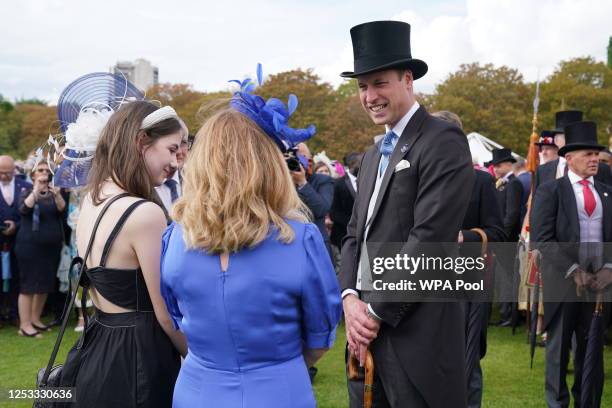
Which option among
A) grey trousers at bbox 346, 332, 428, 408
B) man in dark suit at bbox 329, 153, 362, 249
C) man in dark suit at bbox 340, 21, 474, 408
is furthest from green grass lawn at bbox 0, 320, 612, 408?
man in dark suit at bbox 340, 21, 474, 408

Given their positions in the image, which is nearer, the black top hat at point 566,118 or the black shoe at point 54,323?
the black top hat at point 566,118

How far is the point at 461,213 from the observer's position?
10.0 ft

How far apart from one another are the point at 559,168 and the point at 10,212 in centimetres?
734

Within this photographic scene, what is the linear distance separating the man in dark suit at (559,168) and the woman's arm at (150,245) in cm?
495

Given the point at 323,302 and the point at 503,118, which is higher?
the point at 503,118

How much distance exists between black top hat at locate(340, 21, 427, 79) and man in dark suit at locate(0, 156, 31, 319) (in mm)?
7329

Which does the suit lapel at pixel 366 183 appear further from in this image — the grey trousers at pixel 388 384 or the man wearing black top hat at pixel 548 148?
the man wearing black top hat at pixel 548 148

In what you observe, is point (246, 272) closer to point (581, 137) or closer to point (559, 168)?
point (581, 137)

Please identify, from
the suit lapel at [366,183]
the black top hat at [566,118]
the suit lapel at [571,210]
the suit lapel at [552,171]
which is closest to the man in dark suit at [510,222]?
the black top hat at [566,118]

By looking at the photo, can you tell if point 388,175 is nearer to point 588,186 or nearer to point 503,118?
point 588,186

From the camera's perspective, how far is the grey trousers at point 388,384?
9.81 feet

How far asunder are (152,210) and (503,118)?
4571 cm

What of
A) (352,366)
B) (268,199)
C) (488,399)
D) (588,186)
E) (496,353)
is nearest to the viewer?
(268,199)

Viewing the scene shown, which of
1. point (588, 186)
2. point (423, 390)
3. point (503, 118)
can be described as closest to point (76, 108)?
point (423, 390)
